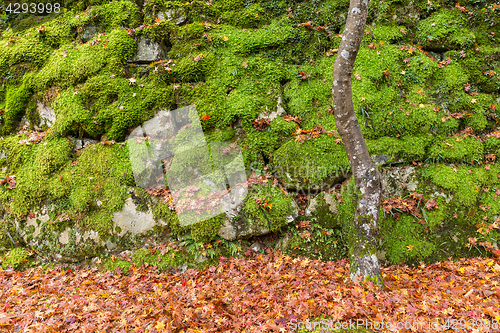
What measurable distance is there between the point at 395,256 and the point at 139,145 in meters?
6.65

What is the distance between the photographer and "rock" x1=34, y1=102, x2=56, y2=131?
705 centimetres

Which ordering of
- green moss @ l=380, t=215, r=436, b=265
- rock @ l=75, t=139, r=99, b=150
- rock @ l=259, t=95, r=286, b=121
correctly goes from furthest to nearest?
rock @ l=75, t=139, r=99, b=150 → rock @ l=259, t=95, r=286, b=121 → green moss @ l=380, t=215, r=436, b=265

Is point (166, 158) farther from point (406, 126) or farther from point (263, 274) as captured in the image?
point (406, 126)

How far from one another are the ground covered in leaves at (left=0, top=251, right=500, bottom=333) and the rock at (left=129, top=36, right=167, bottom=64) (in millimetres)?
5677

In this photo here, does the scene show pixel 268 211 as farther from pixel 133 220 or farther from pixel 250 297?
pixel 133 220

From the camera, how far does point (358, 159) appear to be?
4488 mm

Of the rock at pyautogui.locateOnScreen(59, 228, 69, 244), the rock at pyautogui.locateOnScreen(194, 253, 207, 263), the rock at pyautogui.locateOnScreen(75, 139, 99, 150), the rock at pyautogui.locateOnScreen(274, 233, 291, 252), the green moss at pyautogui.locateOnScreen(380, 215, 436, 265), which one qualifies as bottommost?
the green moss at pyautogui.locateOnScreen(380, 215, 436, 265)

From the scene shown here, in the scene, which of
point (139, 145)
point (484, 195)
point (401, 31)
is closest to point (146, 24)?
point (139, 145)

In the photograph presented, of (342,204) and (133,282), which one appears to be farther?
(342,204)

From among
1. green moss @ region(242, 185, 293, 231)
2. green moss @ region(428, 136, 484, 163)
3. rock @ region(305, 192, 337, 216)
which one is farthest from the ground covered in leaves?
green moss @ region(428, 136, 484, 163)

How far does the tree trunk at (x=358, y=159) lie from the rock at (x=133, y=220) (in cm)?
452

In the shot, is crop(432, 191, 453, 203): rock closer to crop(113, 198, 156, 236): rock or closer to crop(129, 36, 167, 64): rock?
crop(113, 198, 156, 236): rock

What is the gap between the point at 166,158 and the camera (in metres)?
6.50

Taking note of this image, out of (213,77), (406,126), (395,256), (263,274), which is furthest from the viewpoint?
(213,77)
